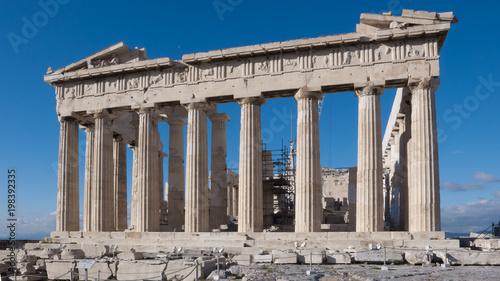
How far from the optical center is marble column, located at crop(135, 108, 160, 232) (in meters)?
30.4

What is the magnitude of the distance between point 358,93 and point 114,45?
596 inches

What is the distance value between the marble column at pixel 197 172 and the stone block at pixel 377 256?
444 inches

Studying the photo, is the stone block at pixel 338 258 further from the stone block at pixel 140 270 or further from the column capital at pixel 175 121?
the column capital at pixel 175 121

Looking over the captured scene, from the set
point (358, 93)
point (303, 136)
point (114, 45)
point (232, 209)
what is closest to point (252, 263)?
point (303, 136)

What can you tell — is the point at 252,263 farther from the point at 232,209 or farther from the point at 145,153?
the point at 232,209

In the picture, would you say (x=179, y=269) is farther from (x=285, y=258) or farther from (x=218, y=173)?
(x=218, y=173)

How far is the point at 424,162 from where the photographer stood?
1014 inches

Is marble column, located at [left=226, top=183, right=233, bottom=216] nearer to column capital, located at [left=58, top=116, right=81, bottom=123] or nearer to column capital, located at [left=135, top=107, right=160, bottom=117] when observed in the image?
column capital, located at [left=58, top=116, right=81, bottom=123]

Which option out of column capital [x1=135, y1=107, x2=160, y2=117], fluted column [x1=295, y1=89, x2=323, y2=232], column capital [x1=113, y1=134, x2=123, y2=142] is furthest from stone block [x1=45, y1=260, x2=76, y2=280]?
column capital [x1=113, y1=134, x2=123, y2=142]

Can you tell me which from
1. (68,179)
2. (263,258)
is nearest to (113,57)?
(68,179)

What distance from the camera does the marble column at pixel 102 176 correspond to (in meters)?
32.0

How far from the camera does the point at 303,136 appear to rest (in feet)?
91.5

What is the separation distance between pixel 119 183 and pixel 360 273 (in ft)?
81.8

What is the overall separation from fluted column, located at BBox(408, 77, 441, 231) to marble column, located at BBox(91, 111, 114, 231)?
1756 centimetres
